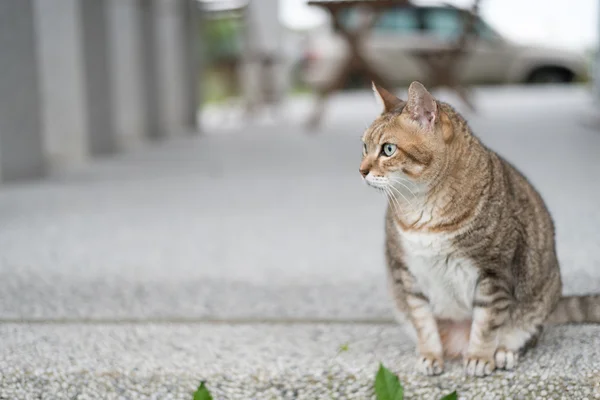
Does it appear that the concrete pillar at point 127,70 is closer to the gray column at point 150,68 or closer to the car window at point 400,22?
the gray column at point 150,68

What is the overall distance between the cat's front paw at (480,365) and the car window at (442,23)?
11690mm

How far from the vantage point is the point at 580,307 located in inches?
82.4

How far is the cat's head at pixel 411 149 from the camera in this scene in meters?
1.75

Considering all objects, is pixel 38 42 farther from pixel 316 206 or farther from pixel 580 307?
pixel 580 307

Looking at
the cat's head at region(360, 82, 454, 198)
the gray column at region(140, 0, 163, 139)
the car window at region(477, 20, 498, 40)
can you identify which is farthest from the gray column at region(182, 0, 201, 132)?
the cat's head at region(360, 82, 454, 198)

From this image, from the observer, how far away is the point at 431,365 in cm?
189

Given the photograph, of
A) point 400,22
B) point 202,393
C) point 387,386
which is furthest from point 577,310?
point 400,22

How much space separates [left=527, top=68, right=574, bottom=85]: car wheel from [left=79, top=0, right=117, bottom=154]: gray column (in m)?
10.5

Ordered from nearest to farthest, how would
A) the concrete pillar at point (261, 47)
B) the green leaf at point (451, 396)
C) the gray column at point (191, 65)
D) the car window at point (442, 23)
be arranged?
the green leaf at point (451, 396), the gray column at point (191, 65), the concrete pillar at point (261, 47), the car window at point (442, 23)

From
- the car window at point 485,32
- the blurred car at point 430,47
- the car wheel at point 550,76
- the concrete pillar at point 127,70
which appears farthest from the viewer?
the car wheel at point 550,76

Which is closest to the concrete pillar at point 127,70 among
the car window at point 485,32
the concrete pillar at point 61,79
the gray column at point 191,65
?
the concrete pillar at point 61,79

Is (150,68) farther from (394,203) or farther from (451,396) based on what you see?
(451,396)

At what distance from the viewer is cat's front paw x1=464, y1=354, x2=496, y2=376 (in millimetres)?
1859

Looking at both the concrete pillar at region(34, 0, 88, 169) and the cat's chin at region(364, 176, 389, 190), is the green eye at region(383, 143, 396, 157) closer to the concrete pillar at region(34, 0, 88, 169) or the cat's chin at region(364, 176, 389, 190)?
the cat's chin at region(364, 176, 389, 190)
